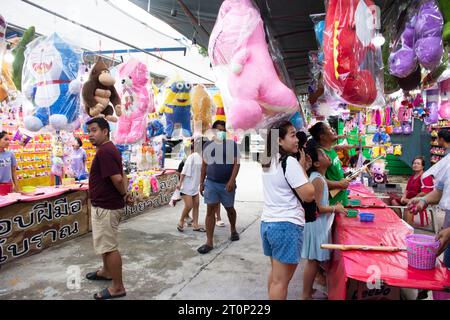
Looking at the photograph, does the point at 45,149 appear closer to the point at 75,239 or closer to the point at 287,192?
the point at 75,239

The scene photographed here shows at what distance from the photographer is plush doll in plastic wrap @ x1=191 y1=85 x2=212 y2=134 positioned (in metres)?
3.79

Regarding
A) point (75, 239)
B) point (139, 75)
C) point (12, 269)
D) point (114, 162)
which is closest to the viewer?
point (114, 162)

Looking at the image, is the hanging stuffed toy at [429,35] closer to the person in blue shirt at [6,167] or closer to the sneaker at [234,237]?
the sneaker at [234,237]

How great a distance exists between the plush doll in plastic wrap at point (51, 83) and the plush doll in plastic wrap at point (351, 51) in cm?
216

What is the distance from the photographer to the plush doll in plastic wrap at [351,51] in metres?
1.83

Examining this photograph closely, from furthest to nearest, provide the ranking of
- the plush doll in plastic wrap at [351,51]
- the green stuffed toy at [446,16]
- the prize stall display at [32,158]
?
the prize stall display at [32,158], the plush doll in plastic wrap at [351,51], the green stuffed toy at [446,16]

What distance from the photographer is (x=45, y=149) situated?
8.59 metres

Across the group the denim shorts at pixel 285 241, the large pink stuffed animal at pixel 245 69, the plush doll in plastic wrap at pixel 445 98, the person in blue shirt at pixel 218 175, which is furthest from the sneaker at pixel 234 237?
the large pink stuffed animal at pixel 245 69

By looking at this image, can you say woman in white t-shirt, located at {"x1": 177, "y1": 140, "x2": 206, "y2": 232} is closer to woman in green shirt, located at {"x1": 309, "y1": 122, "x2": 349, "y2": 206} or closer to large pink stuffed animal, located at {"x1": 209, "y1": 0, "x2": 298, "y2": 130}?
woman in green shirt, located at {"x1": 309, "y1": 122, "x2": 349, "y2": 206}

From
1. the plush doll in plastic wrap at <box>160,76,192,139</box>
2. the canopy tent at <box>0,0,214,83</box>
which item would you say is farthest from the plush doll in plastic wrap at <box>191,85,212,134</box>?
the canopy tent at <box>0,0,214,83</box>

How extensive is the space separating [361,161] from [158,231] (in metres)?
3.88

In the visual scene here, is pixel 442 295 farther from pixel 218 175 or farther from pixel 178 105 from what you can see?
pixel 178 105
